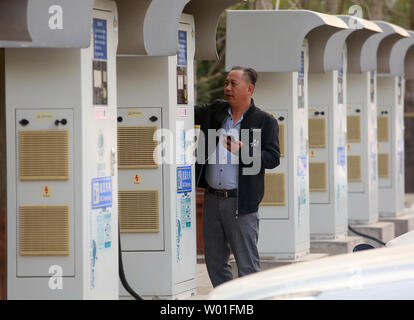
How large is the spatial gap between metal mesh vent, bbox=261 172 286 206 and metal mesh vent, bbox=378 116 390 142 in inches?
225

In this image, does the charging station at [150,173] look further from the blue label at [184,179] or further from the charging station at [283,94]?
the charging station at [283,94]

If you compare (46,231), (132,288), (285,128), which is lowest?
(132,288)

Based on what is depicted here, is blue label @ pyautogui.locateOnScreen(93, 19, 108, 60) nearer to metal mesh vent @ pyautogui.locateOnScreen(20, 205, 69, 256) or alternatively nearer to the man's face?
metal mesh vent @ pyautogui.locateOnScreen(20, 205, 69, 256)

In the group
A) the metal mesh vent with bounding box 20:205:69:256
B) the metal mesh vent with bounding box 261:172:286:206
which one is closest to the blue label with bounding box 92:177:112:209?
the metal mesh vent with bounding box 20:205:69:256

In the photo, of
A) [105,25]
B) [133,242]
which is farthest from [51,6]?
[133,242]

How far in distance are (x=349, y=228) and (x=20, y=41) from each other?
8551 mm

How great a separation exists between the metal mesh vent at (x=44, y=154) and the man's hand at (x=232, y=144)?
1.47 meters

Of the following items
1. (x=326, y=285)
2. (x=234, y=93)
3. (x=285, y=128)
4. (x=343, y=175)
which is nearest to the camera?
(x=326, y=285)

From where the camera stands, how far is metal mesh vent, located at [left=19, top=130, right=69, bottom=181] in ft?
26.3

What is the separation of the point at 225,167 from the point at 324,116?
211 inches

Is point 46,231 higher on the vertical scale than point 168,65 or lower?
lower

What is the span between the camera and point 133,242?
9.74m

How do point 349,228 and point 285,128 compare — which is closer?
point 285,128
